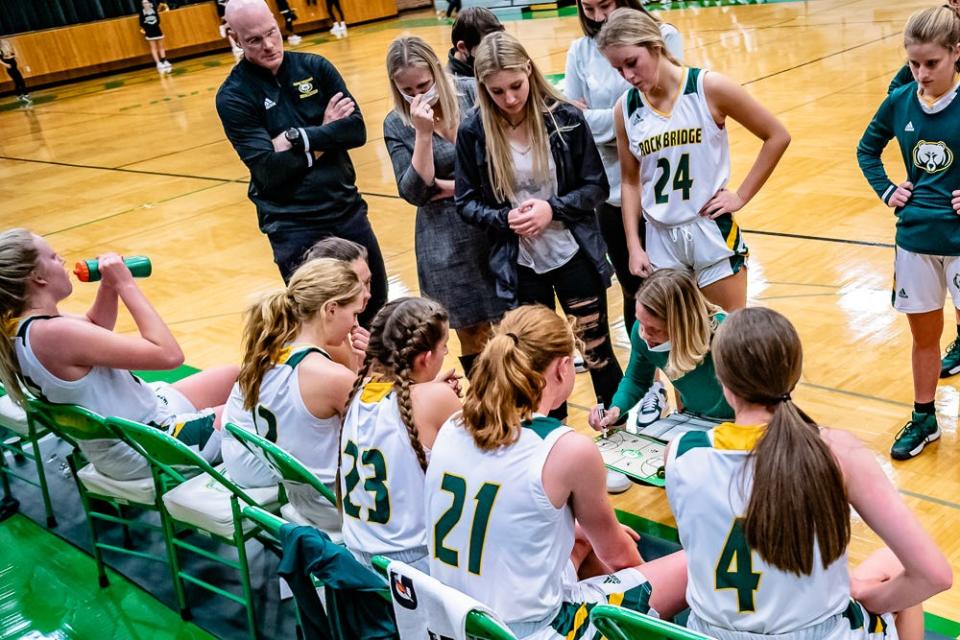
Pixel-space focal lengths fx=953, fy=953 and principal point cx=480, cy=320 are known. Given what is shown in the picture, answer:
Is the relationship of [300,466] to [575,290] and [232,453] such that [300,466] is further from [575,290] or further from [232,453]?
[575,290]

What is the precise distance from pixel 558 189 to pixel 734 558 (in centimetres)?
191

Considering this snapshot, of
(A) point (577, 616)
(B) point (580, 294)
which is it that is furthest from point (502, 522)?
(B) point (580, 294)

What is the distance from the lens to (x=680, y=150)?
336 cm

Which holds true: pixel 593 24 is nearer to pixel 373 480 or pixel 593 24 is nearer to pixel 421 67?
pixel 421 67

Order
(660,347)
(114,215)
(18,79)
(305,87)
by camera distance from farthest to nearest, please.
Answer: (18,79), (114,215), (305,87), (660,347)

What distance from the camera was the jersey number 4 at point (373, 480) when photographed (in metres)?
2.46

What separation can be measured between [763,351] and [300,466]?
1372mm

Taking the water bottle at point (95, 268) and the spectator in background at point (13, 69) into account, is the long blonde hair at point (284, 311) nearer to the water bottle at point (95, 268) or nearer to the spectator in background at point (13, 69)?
the water bottle at point (95, 268)

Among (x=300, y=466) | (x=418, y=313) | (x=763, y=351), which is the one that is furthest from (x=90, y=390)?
(x=763, y=351)

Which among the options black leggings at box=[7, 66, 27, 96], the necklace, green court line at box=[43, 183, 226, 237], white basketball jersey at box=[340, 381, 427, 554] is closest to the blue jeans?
the necklace

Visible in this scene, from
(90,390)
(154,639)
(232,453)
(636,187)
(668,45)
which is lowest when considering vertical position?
(154,639)

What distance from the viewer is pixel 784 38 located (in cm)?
1240

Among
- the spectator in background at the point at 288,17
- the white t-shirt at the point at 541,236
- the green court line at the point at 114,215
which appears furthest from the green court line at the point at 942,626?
the spectator in background at the point at 288,17

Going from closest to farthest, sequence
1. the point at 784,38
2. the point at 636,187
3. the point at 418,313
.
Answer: the point at 418,313 < the point at 636,187 < the point at 784,38
